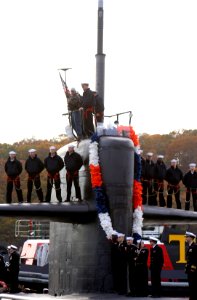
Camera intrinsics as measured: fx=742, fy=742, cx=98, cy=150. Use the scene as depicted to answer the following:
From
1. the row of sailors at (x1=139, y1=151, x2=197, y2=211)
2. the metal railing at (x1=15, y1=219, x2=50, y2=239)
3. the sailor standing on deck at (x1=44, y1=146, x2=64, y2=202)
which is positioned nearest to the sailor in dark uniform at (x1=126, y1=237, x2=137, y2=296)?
the sailor standing on deck at (x1=44, y1=146, x2=64, y2=202)

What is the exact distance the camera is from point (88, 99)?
14312mm

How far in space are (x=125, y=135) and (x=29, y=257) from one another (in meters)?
A: 19.6

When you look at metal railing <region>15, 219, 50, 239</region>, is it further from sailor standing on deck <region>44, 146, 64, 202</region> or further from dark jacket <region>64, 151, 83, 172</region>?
dark jacket <region>64, 151, 83, 172</region>

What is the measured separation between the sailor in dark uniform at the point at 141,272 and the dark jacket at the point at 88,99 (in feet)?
9.37

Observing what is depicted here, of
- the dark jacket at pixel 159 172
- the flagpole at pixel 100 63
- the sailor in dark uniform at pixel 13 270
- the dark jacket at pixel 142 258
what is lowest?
the sailor in dark uniform at pixel 13 270

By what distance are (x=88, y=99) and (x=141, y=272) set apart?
3.49m

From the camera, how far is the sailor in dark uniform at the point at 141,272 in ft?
41.8

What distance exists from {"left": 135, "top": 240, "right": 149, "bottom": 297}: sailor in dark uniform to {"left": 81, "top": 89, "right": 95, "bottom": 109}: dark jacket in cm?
286

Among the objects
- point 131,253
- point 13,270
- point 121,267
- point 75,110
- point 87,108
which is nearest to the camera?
point 121,267

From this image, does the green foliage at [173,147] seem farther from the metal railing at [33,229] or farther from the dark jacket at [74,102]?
the dark jacket at [74,102]

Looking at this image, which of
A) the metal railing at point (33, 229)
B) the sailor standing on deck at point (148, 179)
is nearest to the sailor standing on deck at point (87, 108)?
the sailor standing on deck at point (148, 179)

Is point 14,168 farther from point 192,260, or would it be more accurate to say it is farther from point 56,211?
point 192,260

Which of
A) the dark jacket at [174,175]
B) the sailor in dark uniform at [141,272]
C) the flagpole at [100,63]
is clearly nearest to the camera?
the sailor in dark uniform at [141,272]

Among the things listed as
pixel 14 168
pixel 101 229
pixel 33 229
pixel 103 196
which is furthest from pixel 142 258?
pixel 33 229
